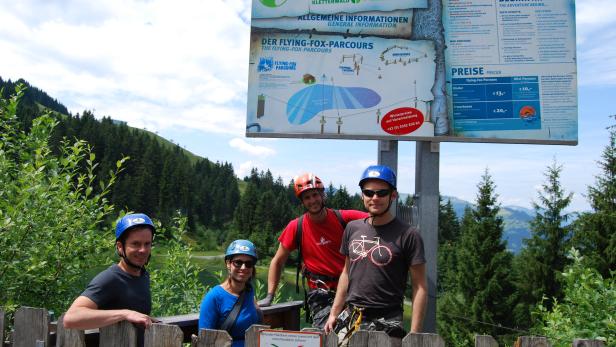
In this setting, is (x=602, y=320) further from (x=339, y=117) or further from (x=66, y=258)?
(x=66, y=258)

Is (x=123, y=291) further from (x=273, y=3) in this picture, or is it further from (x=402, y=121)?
(x=273, y=3)

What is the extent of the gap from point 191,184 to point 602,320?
96297mm

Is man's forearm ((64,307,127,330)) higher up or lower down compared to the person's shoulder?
lower down

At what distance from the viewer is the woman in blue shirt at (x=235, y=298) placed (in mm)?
3488

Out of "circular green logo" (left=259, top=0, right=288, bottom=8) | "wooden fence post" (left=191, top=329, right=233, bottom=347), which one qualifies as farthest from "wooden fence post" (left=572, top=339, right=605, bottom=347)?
"circular green logo" (left=259, top=0, right=288, bottom=8)

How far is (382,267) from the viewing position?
3.77 m

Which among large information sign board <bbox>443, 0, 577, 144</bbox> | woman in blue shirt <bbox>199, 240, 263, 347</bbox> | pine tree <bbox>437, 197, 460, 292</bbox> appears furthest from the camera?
pine tree <bbox>437, 197, 460, 292</bbox>

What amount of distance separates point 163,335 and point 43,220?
228 cm

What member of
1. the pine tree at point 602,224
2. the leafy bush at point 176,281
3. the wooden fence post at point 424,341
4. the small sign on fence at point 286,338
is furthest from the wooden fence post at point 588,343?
the pine tree at point 602,224

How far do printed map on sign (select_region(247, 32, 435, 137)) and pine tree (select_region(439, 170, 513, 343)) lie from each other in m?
37.2

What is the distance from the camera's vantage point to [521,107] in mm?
5680

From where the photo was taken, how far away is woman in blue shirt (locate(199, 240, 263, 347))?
3488 millimetres

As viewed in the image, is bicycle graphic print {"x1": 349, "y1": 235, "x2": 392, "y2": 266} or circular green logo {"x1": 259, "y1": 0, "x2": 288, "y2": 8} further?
circular green logo {"x1": 259, "y1": 0, "x2": 288, "y2": 8}

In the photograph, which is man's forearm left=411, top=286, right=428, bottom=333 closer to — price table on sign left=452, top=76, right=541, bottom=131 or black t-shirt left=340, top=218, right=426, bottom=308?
black t-shirt left=340, top=218, right=426, bottom=308
